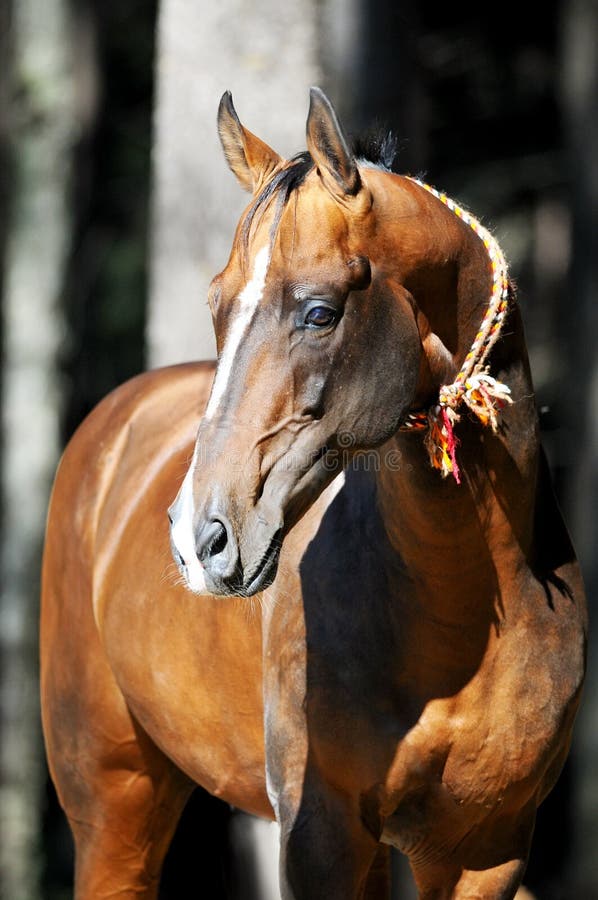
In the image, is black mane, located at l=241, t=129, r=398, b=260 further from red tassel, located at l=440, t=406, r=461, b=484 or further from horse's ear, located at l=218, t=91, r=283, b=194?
red tassel, located at l=440, t=406, r=461, b=484

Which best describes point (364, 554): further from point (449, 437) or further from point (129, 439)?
point (129, 439)

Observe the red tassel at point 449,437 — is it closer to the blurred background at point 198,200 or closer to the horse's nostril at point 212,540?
the horse's nostril at point 212,540

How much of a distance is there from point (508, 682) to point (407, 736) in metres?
0.25

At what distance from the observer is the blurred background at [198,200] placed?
17.1ft

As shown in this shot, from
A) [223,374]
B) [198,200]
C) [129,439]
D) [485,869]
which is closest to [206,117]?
[198,200]

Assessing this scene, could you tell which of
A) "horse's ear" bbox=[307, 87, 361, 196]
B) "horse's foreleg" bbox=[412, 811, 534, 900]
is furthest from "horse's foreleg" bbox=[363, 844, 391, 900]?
"horse's ear" bbox=[307, 87, 361, 196]

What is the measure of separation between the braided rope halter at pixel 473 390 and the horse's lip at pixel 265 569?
15.8 inches

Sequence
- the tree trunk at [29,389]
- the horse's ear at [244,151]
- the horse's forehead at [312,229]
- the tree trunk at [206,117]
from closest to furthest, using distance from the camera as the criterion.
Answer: the horse's forehead at [312,229], the horse's ear at [244,151], the tree trunk at [206,117], the tree trunk at [29,389]

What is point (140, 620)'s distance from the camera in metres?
3.80

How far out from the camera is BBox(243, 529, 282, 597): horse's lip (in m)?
2.53

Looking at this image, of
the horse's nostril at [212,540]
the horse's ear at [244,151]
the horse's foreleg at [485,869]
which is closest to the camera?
the horse's nostril at [212,540]

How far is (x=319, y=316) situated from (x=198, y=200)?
285 cm

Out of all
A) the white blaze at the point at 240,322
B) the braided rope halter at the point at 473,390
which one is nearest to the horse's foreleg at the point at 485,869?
the braided rope halter at the point at 473,390

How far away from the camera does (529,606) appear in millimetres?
3055
